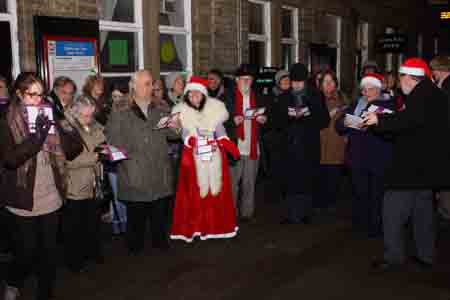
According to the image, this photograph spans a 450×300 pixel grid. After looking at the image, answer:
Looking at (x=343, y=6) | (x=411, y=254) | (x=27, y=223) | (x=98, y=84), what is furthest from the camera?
(x=343, y=6)

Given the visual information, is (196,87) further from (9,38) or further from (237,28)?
(237,28)

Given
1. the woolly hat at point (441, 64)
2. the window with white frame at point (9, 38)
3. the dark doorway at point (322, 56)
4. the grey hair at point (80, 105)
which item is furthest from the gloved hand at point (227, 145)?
the dark doorway at point (322, 56)

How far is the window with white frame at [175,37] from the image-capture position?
11344 millimetres

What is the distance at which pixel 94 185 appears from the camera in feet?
19.6

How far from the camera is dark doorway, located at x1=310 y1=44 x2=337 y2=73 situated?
1653cm

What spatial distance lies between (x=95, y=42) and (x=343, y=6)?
11343 millimetres

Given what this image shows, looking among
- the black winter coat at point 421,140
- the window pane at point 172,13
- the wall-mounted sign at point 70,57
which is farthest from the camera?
the window pane at point 172,13

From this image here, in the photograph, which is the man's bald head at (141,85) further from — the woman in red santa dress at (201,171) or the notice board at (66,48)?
the notice board at (66,48)

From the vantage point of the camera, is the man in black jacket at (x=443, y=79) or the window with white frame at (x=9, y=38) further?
the window with white frame at (x=9, y=38)

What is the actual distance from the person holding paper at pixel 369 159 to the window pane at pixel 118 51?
14.4 feet

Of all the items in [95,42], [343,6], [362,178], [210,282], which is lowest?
[210,282]

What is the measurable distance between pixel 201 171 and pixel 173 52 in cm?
520

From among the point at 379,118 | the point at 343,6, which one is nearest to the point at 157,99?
the point at 379,118

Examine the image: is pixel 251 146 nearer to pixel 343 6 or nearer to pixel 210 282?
pixel 210 282
